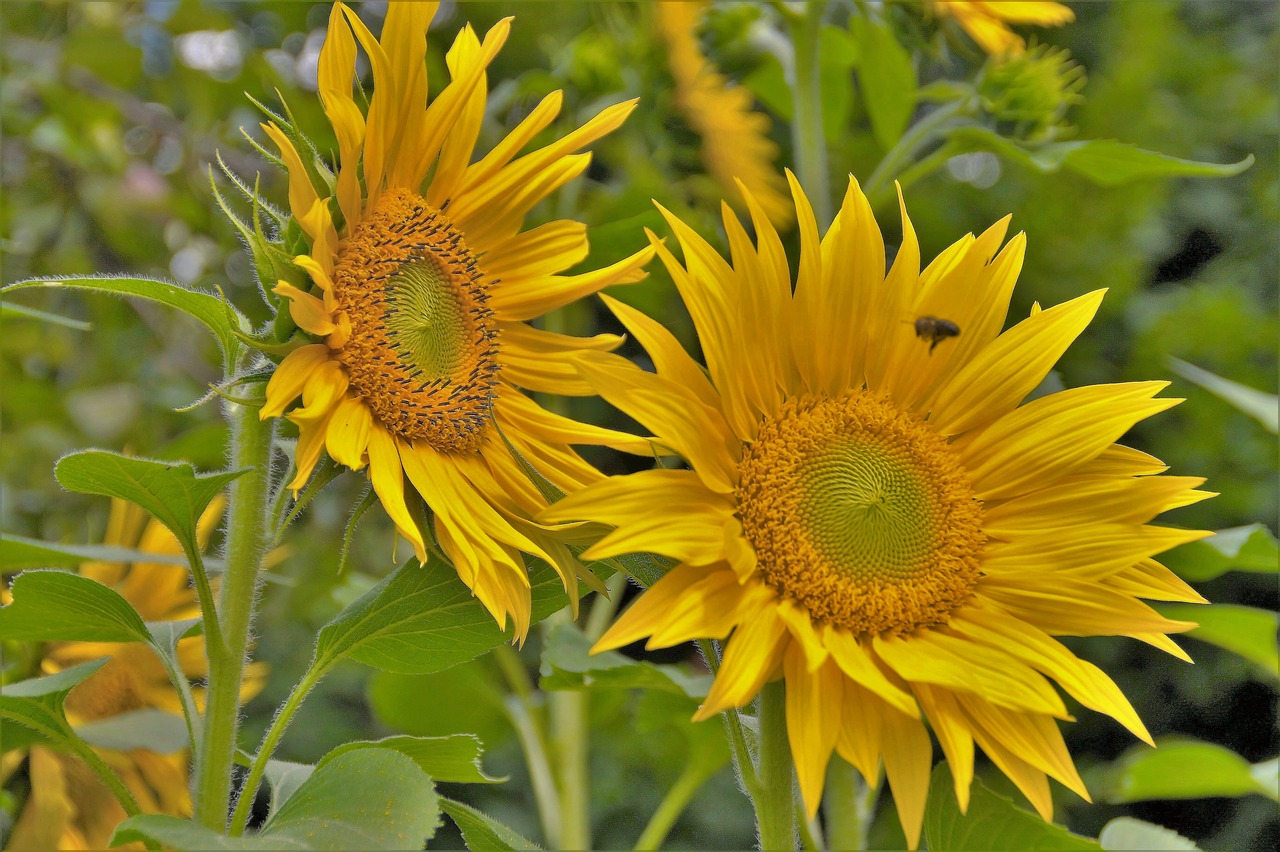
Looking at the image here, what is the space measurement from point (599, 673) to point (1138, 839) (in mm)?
293

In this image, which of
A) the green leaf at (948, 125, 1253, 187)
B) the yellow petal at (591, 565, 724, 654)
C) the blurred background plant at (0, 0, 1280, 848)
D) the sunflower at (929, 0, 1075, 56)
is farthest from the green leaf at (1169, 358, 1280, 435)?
the yellow petal at (591, 565, 724, 654)

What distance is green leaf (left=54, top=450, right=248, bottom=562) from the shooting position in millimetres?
414

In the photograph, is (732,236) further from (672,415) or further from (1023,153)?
(1023,153)

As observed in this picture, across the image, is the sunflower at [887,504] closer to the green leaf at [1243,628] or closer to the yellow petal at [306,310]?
the yellow petal at [306,310]

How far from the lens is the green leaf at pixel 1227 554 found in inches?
25.5

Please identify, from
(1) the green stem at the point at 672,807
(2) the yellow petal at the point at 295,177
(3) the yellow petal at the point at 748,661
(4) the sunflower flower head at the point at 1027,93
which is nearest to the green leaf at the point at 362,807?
(3) the yellow petal at the point at 748,661

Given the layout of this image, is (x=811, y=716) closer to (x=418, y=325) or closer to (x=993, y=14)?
(x=418, y=325)

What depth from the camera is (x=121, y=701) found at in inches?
30.1

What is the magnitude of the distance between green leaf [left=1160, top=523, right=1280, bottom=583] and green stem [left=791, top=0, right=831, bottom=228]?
1.05ft

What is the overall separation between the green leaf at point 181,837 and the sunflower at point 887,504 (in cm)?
14

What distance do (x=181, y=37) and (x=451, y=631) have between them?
954 mm

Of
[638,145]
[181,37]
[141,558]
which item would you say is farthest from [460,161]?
[181,37]

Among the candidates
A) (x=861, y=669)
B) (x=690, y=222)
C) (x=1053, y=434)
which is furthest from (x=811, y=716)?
(x=690, y=222)

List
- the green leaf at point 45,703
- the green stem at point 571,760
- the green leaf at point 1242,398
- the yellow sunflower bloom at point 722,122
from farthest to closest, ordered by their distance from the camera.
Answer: the yellow sunflower bloom at point 722,122, the green stem at point 571,760, the green leaf at point 1242,398, the green leaf at point 45,703
